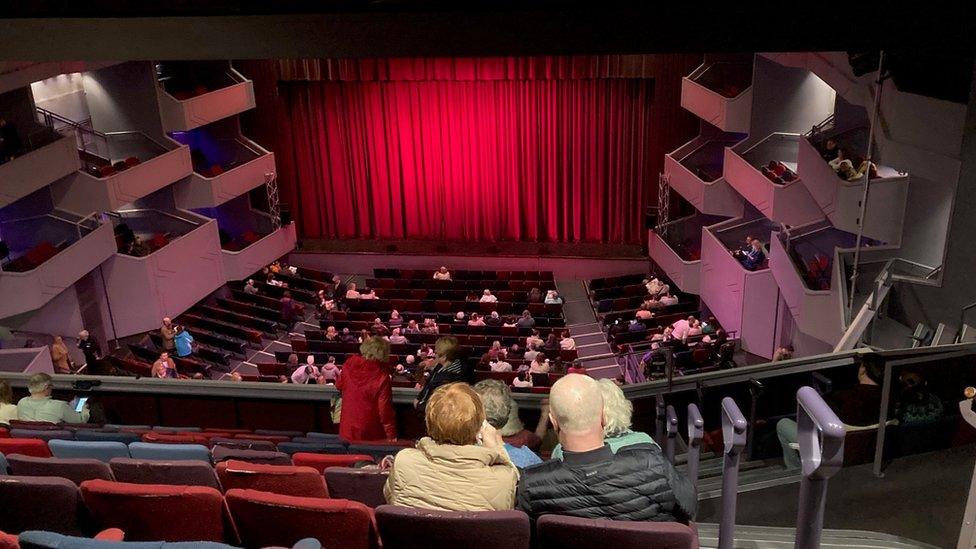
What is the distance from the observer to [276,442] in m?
4.93

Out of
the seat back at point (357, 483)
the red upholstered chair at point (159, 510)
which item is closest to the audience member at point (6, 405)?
the red upholstered chair at point (159, 510)

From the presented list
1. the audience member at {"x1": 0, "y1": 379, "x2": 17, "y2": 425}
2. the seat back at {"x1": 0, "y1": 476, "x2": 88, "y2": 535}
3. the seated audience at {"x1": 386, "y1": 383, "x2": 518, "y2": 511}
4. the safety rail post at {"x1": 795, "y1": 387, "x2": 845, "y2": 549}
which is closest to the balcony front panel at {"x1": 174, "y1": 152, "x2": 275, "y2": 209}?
the audience member at {"x1": 0, "y1": 379, "x2": 17, "y2": 425}

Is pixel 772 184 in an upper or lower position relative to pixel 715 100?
lower

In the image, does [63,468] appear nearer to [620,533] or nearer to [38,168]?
[620,533]

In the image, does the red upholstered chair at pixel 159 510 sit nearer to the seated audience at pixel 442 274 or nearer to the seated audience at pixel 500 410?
the seated audience at pixel 500 410

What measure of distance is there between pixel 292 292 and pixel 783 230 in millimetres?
9709

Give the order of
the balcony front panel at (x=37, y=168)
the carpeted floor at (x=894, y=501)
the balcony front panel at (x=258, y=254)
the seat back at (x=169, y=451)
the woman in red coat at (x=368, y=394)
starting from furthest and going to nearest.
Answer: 1. the balcony front panel at (x=258, y=254)
2. the balcony front panel at (x=37, y=168)
3. the woman in red coat at (x=368, y=394)
4. the seat back at (x=169, y=451)
5. the carpeted floor at (x=894, y=501)

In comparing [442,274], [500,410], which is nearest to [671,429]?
[500,410]

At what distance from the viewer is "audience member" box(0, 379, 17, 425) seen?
5.32 metres

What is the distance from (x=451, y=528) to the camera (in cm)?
265

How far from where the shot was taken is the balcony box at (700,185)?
14.8 m

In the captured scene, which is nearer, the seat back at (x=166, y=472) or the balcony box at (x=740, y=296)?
the seat back at (x=166, y=472)

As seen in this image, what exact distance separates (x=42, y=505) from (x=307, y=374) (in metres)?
7.60

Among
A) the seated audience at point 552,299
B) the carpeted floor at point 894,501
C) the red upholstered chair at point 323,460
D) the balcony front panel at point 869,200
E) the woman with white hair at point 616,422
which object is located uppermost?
the woman with white hair at point 616,422
